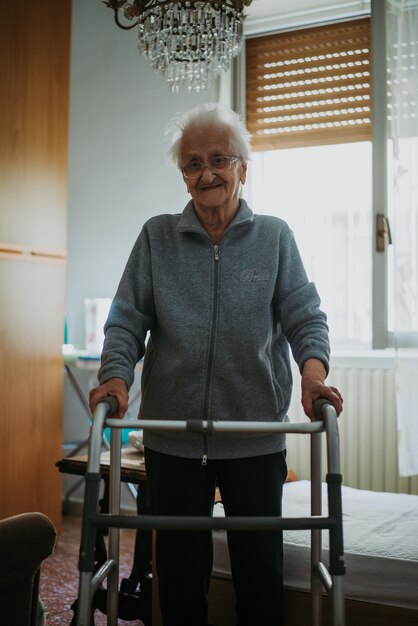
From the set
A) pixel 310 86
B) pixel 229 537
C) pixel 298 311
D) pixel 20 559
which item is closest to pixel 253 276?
pixel 298 311

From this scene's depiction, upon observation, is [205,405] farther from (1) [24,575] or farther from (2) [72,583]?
(2) [72,583]

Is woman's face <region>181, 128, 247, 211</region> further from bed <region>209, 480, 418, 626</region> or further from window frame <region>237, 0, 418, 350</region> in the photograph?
window frame <region>237, 0, 418, 350</region>

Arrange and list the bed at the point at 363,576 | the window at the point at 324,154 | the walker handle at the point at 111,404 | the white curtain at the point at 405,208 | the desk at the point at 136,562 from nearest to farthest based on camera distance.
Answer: the walker handle at the point at 111,404, the bed at the point at 363,576, the desk at the point at 136,562, the white curtain at the point at 405,208, the window at the point at 324,154

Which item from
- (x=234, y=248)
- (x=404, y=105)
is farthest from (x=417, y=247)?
(x=234, y=248)

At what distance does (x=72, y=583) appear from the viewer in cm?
290

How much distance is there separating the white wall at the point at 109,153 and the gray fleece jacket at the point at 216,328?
2.27 meters

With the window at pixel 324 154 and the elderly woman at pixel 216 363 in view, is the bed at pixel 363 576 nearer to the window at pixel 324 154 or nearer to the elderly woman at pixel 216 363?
the elderly woman at pixel 216 363

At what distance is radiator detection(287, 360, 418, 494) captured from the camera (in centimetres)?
338

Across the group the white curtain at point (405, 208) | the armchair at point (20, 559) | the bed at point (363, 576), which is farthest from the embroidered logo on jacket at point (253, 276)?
the white curtain at point (405, 208)

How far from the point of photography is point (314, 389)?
140cm

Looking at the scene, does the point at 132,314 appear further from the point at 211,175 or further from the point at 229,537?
the point at 229,537

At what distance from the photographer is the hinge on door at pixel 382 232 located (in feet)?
10.2

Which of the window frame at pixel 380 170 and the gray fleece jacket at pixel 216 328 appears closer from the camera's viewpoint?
the gray fleece jacket at pixel 216 328

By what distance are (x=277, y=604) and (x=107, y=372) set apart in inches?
24.8
